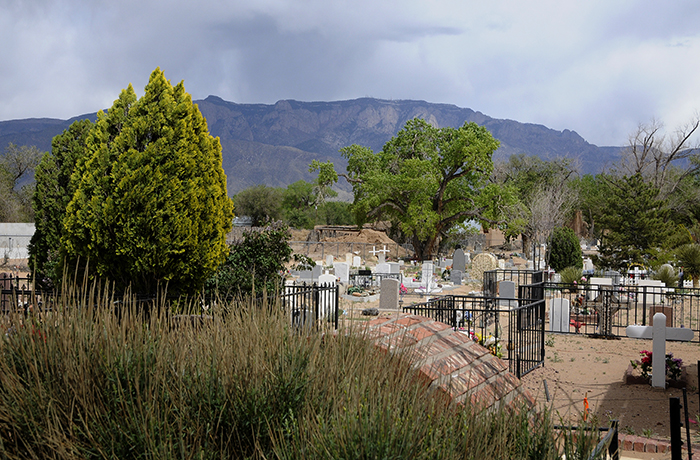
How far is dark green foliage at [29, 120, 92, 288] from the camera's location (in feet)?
37.8

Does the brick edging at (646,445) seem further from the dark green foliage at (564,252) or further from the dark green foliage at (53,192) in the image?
the dark green foliage at (564,252)

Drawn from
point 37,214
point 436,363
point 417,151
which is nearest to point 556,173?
point 417,151

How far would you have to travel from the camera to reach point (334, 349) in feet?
10.1

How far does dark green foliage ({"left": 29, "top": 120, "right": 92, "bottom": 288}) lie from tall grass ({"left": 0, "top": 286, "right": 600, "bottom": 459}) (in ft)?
30.6

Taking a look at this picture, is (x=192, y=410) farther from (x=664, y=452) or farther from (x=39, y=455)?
(x=664, y=452)

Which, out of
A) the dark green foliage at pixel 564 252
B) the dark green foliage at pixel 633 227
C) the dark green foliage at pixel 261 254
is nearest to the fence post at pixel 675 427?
the dark green foliage at pixel 261 254

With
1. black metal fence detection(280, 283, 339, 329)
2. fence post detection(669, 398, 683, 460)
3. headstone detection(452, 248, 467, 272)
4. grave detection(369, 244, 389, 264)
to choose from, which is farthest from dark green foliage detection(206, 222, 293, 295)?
grave detection(369, 244, 389, 264)

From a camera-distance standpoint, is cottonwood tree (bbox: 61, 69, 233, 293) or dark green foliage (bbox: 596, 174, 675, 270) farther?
dark green foliage (bbox: 596, 174, 675, 270)

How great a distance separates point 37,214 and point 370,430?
12000 mm

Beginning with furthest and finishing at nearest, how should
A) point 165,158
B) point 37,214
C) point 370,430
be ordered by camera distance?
1. point 37,214
2. point 165,158
3. point 370,430

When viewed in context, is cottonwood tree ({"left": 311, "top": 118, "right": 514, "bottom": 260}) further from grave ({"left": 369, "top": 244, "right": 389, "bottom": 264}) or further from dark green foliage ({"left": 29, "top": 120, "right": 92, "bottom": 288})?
dark green foliage ({"left": 29, "top": 120, "right": 92, "bottom": 288})

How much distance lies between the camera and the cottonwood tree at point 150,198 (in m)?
7.70

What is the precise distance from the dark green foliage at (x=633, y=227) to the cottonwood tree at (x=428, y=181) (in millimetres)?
A: 9027

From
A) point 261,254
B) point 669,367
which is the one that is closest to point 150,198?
point 261,254
